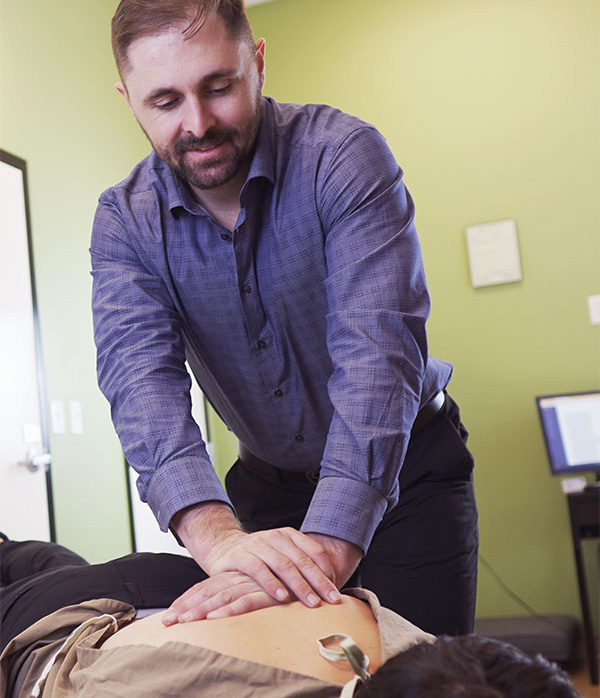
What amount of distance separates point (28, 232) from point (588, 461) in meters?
2.66

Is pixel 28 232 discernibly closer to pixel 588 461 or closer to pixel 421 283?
pixel 421 283

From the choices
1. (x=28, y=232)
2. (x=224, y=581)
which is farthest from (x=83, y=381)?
(x=224, y=581)

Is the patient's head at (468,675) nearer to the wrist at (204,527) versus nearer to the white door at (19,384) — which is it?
the wrist at (204,527)

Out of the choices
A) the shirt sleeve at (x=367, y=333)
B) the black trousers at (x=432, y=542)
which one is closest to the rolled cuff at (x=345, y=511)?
the shirt sleeve at (x=367, y=333)

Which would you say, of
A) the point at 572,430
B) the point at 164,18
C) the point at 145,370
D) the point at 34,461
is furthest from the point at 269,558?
the point at 572,430

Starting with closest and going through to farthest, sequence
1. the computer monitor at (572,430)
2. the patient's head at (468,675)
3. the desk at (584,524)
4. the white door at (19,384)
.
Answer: the patient's head at (468,675) < the white door at (19,384) < the desk at (584,524) < the computer monitor at (572,430)

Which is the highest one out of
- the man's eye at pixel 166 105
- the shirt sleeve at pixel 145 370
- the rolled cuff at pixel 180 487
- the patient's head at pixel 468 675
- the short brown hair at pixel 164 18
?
the short brown hair at pixel 164 18

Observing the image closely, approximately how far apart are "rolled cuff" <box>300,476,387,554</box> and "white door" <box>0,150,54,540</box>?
81.7 inches

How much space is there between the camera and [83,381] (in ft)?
11.4

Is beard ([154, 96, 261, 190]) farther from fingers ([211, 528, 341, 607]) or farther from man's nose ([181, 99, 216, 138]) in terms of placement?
fingers ([211, 528, 341, 607])

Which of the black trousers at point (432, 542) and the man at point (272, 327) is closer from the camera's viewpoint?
the man at point (272, 327)

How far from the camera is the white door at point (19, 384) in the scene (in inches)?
115

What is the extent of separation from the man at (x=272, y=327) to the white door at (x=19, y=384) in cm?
151

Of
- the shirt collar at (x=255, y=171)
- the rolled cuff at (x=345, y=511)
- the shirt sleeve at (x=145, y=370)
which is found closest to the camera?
the rolled cuff at (x=345, y=511)
